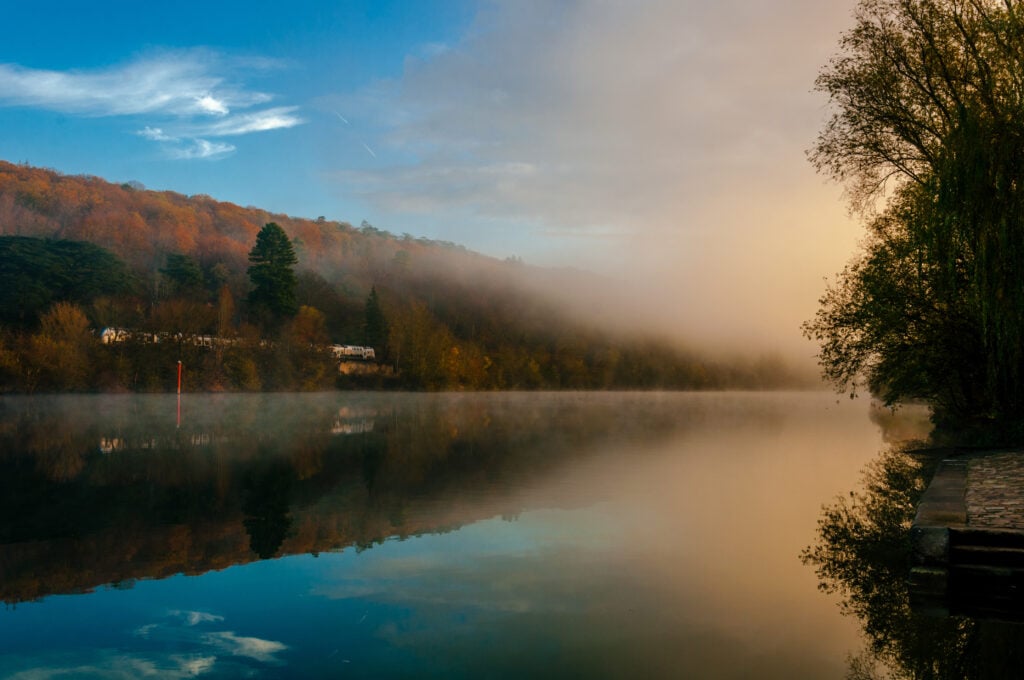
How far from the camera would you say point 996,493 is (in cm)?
1321

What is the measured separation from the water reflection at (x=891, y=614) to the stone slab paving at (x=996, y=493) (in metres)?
1.22

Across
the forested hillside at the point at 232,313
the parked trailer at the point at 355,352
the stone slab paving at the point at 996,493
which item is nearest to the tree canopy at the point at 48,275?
the forested hillside at the point at 232,313

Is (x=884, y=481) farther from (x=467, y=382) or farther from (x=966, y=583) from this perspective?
(x=467, y=382)

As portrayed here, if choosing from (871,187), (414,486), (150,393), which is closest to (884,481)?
(871,187)

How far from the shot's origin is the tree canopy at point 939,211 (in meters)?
17.5

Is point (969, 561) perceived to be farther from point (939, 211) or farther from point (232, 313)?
point (232, 313)

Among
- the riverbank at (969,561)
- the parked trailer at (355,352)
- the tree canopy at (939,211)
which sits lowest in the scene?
the riverbank at (969,561)

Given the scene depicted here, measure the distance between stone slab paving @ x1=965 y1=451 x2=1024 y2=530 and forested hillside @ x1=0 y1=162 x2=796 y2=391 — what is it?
7901 centimetres

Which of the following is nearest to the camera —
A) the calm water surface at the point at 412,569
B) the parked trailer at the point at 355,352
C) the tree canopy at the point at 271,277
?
the calm water surface at the point at 412,569

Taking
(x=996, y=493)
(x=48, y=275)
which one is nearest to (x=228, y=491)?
(x=996, y=493)

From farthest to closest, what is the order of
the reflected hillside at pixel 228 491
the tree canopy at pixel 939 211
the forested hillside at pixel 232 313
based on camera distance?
1. the forested hillside at pixel 232 313
2. the tree canopy at pixel 939 211
3. the reflected hillside at pixel 228 491

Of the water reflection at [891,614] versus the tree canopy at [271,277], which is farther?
the tree canopy at [271,277]

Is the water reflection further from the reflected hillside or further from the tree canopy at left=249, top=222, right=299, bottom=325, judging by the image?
the tree canopy at left=249, top=222, right=299, bottom=325

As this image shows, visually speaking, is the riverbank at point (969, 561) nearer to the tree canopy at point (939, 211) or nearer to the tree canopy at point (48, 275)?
the tree canopy at point (939, 211)
